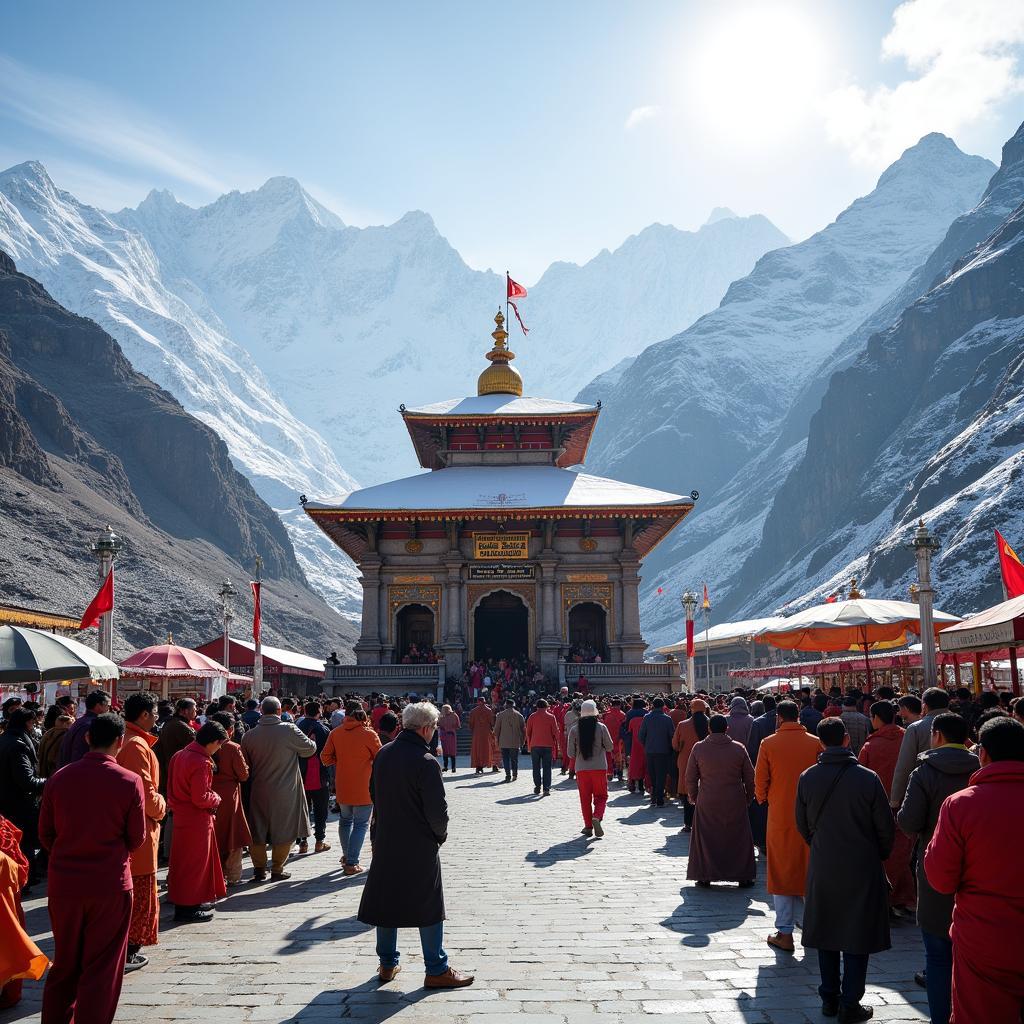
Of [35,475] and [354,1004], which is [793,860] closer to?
[354,1004]

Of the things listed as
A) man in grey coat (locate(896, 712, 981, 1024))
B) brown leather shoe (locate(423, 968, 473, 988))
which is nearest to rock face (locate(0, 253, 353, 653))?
brown leather shoe (locate(423, 968, 473, 988))

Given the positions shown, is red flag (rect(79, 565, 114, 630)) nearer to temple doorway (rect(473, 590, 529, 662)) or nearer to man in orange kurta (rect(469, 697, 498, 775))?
man in orange kurta (rect(469, 697, 498, 775))

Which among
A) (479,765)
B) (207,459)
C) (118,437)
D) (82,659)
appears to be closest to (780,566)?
(207,459)

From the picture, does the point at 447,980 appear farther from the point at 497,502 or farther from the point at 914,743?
the point at 497,502

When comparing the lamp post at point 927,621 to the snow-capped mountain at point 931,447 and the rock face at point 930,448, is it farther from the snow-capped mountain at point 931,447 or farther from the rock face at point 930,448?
the rock face at point 930,448

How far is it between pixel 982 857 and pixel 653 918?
14.4 feet

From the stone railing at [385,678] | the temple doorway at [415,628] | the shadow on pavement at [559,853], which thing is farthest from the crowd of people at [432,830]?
the temple doorway at [415,628]

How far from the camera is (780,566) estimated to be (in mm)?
138500

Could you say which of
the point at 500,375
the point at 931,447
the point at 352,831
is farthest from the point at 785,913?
the point at 931,447

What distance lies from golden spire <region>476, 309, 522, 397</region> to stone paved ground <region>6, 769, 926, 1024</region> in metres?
30.2

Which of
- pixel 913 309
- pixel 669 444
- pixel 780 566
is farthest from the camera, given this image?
pixel 669 444

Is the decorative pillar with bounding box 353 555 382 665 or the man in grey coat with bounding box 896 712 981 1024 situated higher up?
the decorative pillar with bounding box 353 555 382 665

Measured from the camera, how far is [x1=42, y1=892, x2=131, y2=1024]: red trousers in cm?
557

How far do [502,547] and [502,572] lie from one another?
789 millimetres
